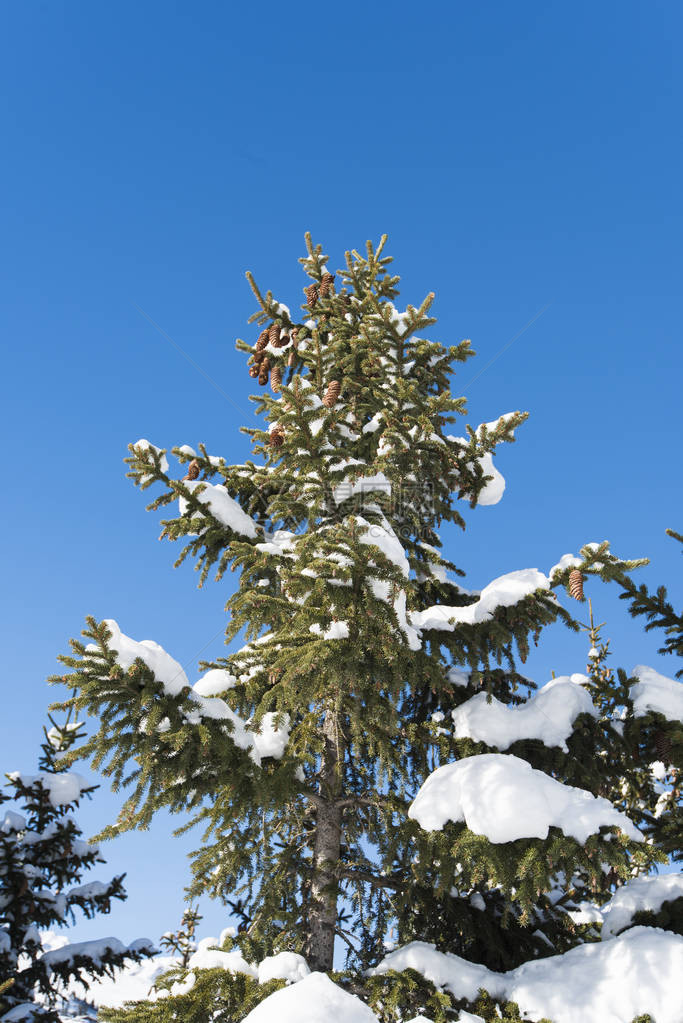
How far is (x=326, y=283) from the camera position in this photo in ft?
33.1

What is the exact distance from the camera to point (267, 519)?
9.97 metres

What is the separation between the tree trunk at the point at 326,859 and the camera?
6719 mm

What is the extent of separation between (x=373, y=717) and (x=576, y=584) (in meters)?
2.06

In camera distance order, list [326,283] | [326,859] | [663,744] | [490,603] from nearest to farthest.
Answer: [663,744] → [490,603] → [326,859] → [326,283]

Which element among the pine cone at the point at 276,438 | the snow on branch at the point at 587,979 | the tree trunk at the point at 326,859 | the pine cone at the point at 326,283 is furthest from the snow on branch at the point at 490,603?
the pine cone at the point at 326,283

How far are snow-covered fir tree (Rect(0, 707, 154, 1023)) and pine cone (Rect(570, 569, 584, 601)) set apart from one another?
10.7 metres

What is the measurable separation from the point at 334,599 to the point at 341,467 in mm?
2325

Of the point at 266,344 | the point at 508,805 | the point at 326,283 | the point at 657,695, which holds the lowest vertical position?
the point at 508,805

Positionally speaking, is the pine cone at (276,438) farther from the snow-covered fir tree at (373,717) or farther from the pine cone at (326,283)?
the pine cone at (326,283)

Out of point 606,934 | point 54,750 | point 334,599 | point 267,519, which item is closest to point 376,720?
point 334,599

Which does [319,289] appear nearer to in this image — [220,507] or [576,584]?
[220,507]

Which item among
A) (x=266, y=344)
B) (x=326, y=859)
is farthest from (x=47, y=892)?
(x=266, y=344)

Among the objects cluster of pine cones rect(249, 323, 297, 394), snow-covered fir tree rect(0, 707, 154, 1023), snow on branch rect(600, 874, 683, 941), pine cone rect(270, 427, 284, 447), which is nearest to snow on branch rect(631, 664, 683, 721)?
snow on branch rect(600, 874, 683, 941)

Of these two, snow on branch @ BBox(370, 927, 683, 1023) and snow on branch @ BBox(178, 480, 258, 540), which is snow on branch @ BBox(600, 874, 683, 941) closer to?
snow on branch @ BBox(370, 927, 683, 1023)
